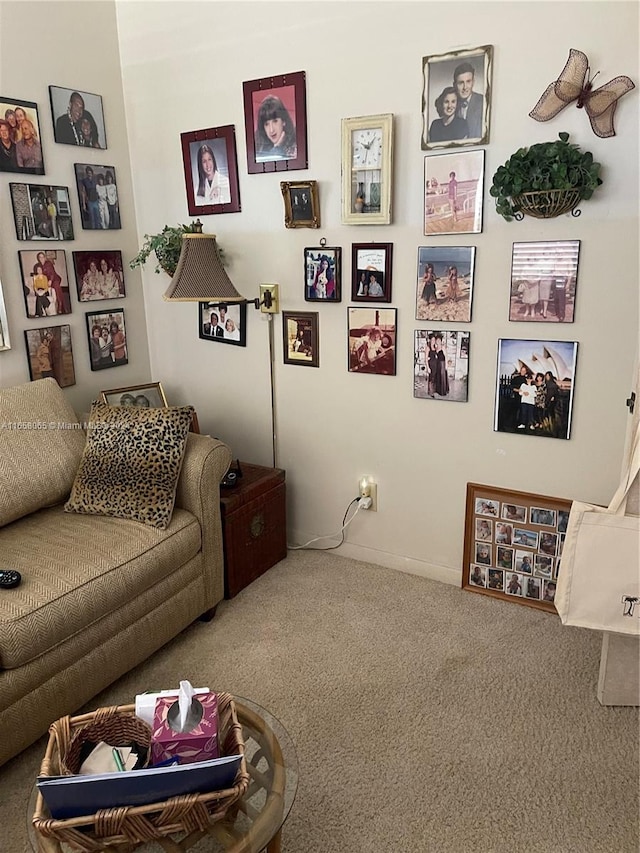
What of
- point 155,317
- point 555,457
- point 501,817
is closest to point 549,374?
point 555,457

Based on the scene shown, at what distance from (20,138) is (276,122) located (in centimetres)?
101

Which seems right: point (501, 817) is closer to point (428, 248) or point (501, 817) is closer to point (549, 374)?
point (549, 374)

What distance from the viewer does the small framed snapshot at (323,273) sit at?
2.59 meters

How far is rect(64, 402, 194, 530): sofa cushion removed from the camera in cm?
226

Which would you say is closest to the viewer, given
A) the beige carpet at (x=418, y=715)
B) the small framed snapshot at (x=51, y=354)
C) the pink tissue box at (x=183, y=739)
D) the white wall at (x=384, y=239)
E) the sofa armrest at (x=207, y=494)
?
the pink tissue box at (x=183, y=739)

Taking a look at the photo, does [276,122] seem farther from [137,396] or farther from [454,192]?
[137,396]

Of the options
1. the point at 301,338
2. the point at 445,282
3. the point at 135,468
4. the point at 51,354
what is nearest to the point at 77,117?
the point at 51,354

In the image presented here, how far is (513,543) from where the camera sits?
249 cm

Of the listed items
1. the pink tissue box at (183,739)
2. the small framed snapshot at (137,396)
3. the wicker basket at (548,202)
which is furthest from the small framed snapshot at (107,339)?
the pink tissue box at (183,739)

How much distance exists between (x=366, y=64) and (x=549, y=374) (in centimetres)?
133

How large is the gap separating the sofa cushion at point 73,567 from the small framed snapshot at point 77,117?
5.20 ft

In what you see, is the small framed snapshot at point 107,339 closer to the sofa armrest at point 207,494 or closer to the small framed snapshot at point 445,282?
the sofa armrest at point 207,494

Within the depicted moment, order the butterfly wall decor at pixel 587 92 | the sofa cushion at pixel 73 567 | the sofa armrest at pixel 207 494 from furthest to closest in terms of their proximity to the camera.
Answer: the sofa armrest at pixel 207 494 → the butterfly wall decor at pixel 587 92 → the sofa cushion at pixel 73 567

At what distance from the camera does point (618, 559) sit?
178cm
